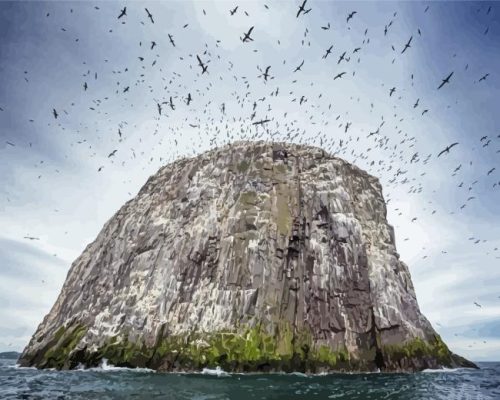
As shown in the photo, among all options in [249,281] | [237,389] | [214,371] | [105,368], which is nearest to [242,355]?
[214,371]

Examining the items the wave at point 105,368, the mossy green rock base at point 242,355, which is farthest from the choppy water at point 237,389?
the wave at point 105,368

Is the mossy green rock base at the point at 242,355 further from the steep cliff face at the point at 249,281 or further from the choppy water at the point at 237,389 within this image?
the choppy water at the point at 237,389

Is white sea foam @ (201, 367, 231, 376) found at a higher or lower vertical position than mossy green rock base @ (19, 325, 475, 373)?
lower

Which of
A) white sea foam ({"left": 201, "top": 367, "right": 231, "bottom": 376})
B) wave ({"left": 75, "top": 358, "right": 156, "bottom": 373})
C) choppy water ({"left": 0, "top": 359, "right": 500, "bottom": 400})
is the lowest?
choppy water ({"left": 0, "top": 359, "right": 500, "bottom": 400})

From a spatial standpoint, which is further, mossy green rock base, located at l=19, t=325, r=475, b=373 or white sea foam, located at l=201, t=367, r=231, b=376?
mossy green rock base, located at l=19, t=325, r=475, b=373

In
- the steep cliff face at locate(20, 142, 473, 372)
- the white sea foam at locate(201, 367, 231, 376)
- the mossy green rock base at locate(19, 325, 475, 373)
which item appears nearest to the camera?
the white sea foam at locate(201, 367, 231, 376)

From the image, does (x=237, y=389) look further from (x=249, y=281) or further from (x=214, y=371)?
(x=249, y=281)

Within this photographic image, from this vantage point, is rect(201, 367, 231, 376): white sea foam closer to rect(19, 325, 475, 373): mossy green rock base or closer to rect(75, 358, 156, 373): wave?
rect(19, 325, 475, 373): mossy green rock base

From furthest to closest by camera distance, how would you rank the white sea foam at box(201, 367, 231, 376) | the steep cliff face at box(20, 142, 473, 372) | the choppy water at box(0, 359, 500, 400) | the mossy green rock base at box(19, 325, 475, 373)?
the steep cliff face at box(20, 142, 473, 372)
the mossy green rock base at box(19, 325, 475, 373)
the white sea foam at box(201, 367, 231, 376)
the choppy water at box(0, 359, 500, 400)

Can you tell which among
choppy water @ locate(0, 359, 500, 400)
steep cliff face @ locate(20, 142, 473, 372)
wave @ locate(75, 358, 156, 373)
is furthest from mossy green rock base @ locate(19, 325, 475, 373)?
choppy water @ locate(0, 359, 500, 400)
